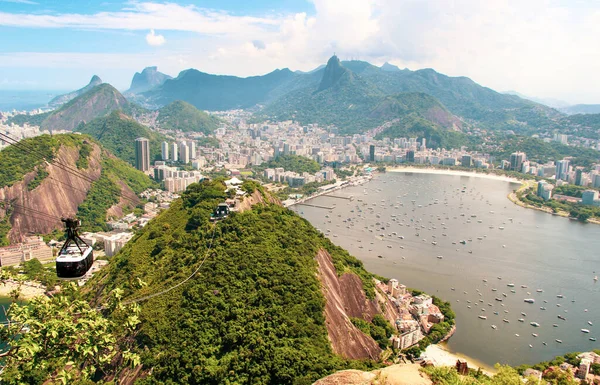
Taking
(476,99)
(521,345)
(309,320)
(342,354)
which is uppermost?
(476,99)

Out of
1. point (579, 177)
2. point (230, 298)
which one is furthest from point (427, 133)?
point (230, 298)

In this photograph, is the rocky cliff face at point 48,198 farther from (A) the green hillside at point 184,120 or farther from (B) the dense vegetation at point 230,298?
(A) the green hillside at point 184,120

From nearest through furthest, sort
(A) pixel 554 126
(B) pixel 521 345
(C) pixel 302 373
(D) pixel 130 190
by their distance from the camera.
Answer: (C) pixel 302 373
(B) pixel 521 345
(D) pixel 130 190
(A) pixel 554 126

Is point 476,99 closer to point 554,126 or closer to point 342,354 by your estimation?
point 554,126

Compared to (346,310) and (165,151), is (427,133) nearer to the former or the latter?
(165,151)

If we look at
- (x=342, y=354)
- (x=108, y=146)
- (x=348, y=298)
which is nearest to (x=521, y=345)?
(x=348, y=298)

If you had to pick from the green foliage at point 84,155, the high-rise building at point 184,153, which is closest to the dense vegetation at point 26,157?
the green foliage at point 84,155
